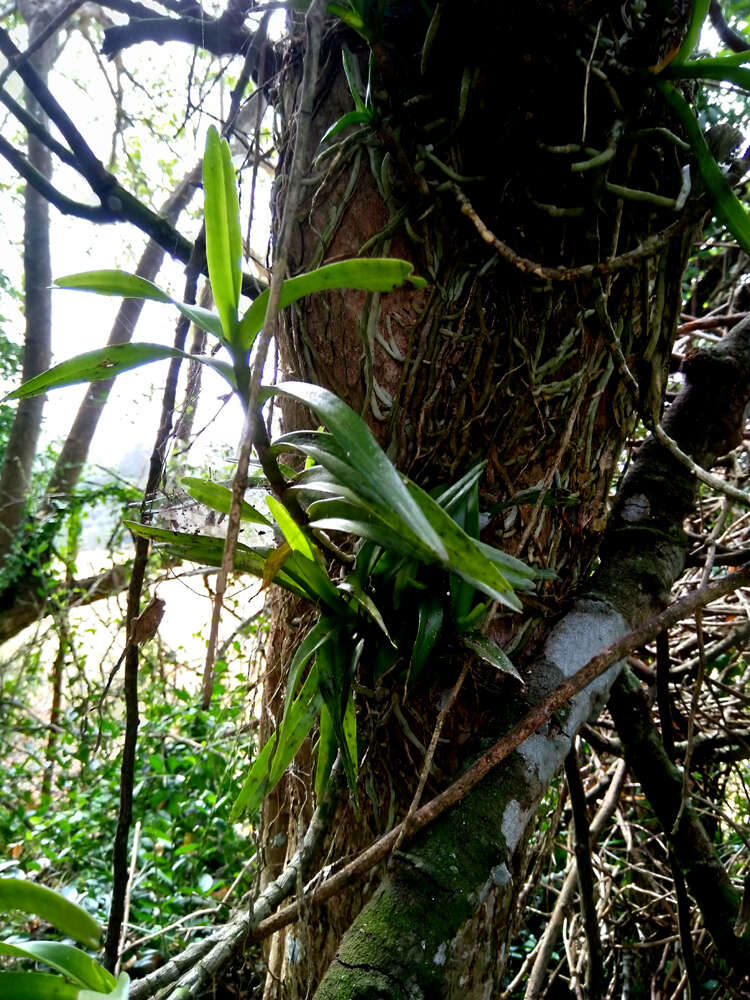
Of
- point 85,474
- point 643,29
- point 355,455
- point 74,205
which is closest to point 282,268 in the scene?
point 355,455

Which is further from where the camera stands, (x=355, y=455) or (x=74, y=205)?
(x=74, y=205)

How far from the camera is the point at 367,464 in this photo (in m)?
0.37

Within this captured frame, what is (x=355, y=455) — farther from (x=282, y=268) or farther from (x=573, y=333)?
(x=573, y=333)

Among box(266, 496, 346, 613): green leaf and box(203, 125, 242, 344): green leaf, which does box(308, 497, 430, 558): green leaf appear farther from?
box(203, 125, 242, 344): green leaf

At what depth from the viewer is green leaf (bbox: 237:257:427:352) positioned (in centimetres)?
42

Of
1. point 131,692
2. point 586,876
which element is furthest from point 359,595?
point 586,876

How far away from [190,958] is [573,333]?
0.66 meters

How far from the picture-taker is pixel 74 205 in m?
0.91

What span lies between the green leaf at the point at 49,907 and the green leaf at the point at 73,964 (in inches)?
0.4

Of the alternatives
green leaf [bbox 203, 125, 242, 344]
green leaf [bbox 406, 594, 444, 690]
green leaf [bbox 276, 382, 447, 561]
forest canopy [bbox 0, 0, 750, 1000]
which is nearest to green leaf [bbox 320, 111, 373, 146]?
forest canopy [bbox 0, 0, 750, 1000]

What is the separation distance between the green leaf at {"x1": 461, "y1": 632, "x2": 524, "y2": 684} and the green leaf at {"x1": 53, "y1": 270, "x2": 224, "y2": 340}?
317mm

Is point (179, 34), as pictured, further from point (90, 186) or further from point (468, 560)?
point (468, 560)

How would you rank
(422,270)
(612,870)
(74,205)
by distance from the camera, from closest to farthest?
(422,270) → (74,205) → (612,870)

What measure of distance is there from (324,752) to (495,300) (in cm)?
47
